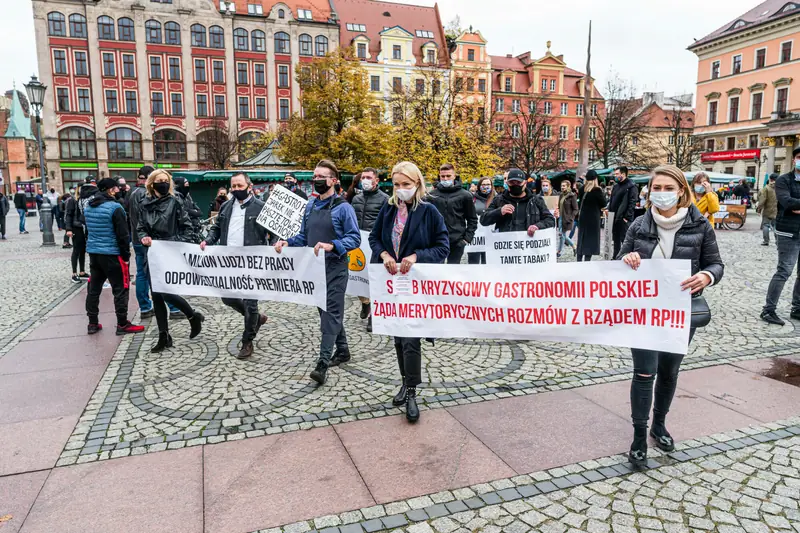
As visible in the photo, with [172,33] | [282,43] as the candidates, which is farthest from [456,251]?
[172,33]

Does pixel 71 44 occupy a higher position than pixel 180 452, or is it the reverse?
pixel 71 44

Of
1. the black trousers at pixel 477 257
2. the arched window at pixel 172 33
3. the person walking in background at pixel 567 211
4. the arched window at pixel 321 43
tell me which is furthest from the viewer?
the arched window at pixel 321 43

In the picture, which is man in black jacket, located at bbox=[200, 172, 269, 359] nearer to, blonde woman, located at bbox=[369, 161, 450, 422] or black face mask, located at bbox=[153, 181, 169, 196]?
black face mask, located at bbox=[153, 181, 169, 196]

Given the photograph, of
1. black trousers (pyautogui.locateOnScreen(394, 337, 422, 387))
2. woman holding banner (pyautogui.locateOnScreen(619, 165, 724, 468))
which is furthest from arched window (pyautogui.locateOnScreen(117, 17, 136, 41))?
woman holding banner (pyautogui.locateOnScreen(619, 165, 724, 468))

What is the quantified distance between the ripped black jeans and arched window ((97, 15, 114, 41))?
59.3m

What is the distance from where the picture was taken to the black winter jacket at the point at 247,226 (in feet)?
20.0

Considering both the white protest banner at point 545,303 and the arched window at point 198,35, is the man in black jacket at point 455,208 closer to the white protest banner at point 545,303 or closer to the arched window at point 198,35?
the white protest banner at point 545,303

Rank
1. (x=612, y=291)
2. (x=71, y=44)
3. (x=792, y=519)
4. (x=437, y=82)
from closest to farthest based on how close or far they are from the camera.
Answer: (x=792, y=519) → (x=612, y=291) → (x=437, y=82) → (x=71, y=44)

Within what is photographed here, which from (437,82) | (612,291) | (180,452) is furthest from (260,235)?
(437,82)

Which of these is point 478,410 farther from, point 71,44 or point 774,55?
point 774,55

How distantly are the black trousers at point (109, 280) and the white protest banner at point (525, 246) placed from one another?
4.71 metres

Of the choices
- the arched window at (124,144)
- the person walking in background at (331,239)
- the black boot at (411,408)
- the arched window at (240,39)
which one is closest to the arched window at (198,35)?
the arched window at (240,39)

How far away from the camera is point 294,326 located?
7414mm

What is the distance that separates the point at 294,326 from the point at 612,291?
4.68 meters
